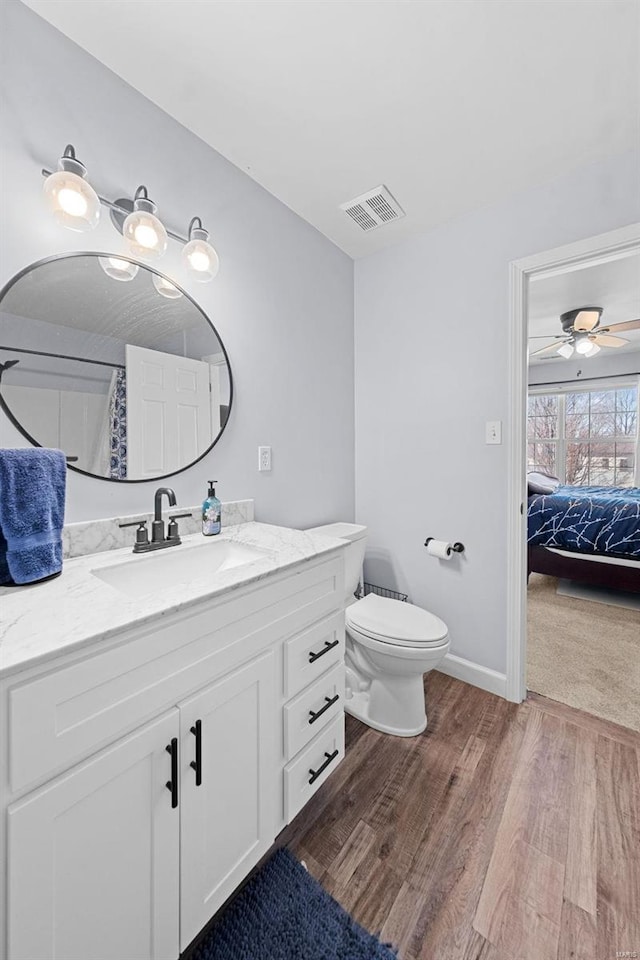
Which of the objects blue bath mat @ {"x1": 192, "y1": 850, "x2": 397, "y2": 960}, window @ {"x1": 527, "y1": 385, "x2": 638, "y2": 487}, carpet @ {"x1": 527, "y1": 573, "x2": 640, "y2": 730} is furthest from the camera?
window @ {"x1": 527, "y1": 385, "x2": 638, "y2": 487}

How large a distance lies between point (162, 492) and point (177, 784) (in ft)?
2.60

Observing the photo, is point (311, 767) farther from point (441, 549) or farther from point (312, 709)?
point (441, 549)

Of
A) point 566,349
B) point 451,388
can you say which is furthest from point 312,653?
point 566,349

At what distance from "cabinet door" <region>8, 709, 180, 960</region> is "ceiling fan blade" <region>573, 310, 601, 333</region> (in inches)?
161

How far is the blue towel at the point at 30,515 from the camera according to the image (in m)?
0.87

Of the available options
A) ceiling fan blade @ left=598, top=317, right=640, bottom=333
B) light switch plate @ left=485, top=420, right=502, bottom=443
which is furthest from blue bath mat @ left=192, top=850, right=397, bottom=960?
ceiling fan blade @ left=598, top=317, right=640, bottom=333

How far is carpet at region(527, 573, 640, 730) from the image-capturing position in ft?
6.09

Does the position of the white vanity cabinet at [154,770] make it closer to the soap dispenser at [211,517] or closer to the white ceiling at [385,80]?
the soap dispenser at [211,517]

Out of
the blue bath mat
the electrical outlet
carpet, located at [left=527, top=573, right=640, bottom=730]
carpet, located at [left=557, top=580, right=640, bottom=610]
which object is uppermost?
the electrical outlet

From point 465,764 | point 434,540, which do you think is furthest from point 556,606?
point 465,764

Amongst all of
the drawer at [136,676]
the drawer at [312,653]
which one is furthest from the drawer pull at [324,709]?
the drawer at [136,676]

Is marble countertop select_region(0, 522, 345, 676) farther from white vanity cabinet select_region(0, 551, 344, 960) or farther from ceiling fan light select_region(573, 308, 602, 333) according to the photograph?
ceiling fan light select_region(573, 308, 602, 333)

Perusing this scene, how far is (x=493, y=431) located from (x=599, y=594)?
2.24 metres

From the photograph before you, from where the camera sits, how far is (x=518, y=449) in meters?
1.82
